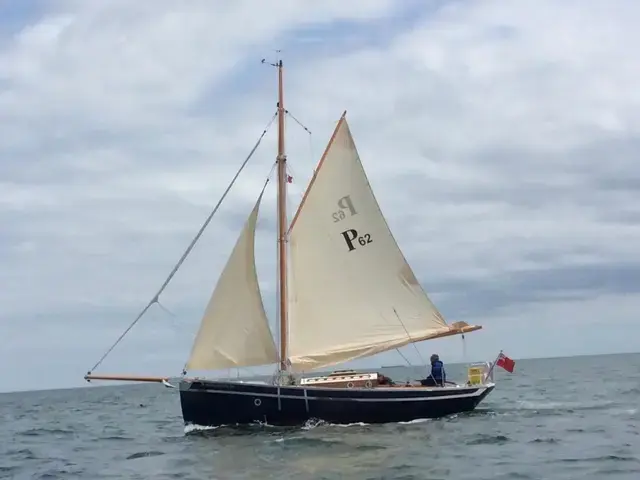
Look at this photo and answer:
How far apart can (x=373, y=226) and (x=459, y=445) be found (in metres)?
10.4

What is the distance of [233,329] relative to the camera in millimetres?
36562

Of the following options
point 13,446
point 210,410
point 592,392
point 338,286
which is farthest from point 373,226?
point 592,392

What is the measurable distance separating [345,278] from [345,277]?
4cm

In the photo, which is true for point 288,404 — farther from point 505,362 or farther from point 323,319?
point 505,362

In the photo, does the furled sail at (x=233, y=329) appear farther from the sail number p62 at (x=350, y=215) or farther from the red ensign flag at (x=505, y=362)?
the red ensign flag at (x=505, y=362)

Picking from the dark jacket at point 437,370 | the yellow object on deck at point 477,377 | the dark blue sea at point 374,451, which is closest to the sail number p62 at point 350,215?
Answer: the dark jacket at point 437,370

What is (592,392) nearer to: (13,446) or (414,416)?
(414,416)

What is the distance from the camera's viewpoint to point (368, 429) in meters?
36.1

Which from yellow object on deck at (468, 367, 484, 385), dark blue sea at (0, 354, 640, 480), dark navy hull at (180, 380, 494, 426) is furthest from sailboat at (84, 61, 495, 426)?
yellow object on deck at (468, 367, 484, 385)

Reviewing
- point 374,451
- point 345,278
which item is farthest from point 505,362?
point 374,451

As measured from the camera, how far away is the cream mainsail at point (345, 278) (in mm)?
37906

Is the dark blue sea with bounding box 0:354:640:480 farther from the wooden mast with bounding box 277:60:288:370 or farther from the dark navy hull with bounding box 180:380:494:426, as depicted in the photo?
the wooden mast with bounding box 277:60:288:370

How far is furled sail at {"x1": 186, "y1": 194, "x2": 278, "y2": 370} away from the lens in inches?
Result: 1439

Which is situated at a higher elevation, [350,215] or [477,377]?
[350,215]
